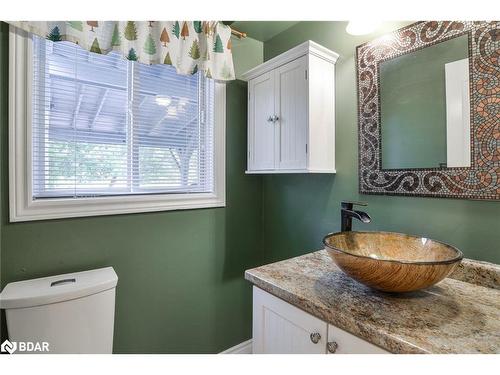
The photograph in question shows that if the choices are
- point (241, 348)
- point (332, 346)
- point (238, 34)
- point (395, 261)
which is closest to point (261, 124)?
point (238, 34)

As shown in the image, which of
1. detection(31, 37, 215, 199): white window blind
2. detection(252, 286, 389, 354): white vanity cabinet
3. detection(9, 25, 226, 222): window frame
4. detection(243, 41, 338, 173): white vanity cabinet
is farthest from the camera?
detection(243, 41, 338, 173): white vanity cabinet

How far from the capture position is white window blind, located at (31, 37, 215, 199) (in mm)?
1197

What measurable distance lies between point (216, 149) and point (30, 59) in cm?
100

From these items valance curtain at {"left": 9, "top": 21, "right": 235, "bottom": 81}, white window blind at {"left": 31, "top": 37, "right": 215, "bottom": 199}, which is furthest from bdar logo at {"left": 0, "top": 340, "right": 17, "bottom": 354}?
valance curtain at {"left": 9, "top": 21, "right": 235, "bottom": 81}

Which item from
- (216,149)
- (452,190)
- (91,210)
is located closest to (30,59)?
(91,210)

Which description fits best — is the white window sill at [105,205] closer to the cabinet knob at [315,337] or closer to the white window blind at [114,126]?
the white window blind at [114,126]

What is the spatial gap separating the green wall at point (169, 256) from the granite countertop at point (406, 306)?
717mm

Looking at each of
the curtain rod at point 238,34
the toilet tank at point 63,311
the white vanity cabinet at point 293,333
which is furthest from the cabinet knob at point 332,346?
the curtain rod at point 238,34

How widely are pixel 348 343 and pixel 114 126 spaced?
4.73ft

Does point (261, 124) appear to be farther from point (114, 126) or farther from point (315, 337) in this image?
point (315, 337)

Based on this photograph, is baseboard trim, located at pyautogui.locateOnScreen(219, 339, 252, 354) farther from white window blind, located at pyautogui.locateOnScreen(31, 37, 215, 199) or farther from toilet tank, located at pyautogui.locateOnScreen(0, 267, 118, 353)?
white window blind, located at pyautogui.locateOnScreen(31, 37, 215, 199)

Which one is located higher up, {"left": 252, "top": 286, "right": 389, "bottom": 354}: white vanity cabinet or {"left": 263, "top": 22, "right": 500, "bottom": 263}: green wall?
{"left": 263, "top": 22, "right": 500, "bottom": 263}: green wall

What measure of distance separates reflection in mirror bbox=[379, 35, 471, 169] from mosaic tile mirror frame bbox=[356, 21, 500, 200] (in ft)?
0.07
